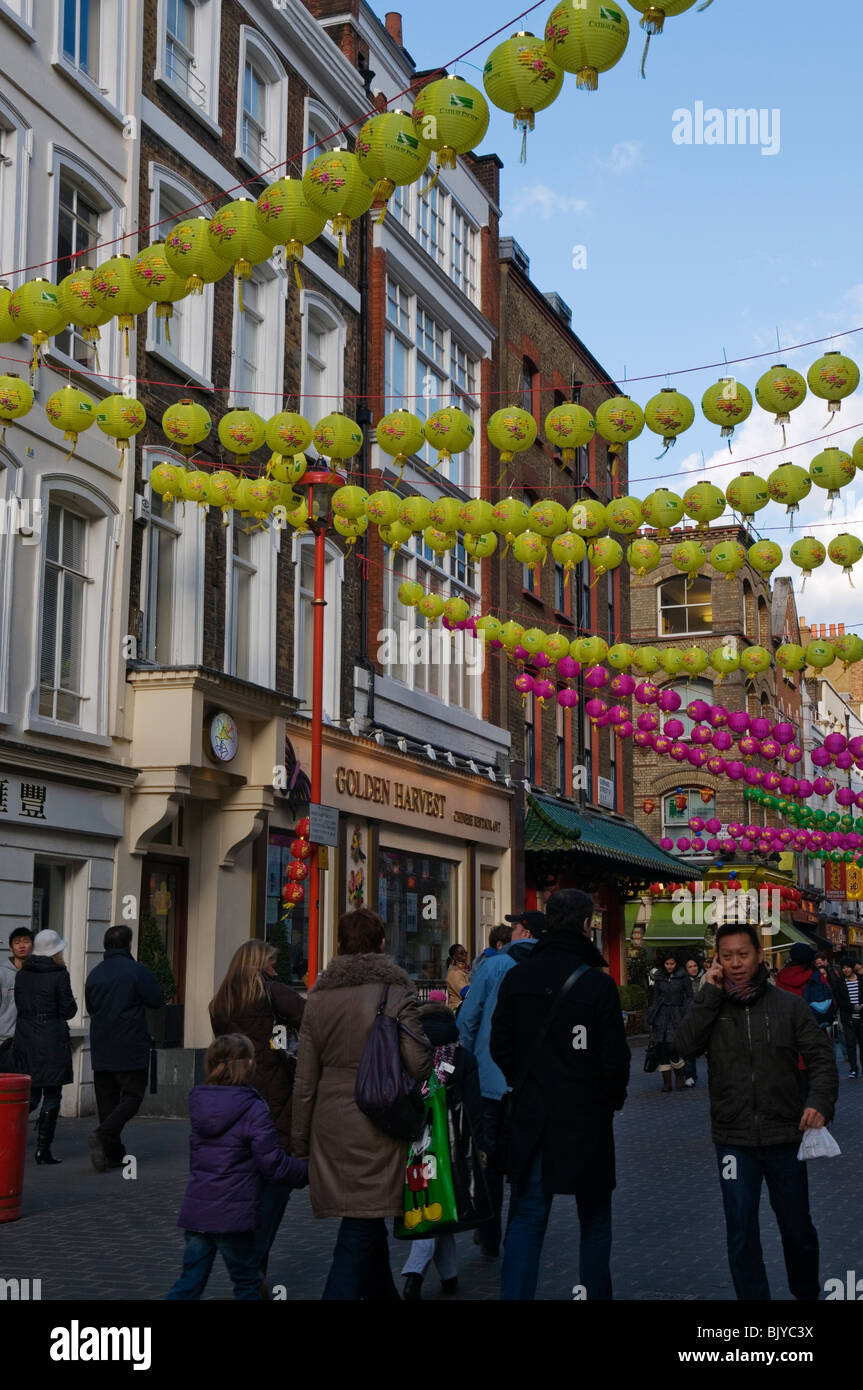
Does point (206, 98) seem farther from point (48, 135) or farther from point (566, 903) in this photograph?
point (566, 903)

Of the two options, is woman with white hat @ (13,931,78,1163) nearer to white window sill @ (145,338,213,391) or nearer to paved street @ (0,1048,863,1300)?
paved street @ (0,1048,863,1300)

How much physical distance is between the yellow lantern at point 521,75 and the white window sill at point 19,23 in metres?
10.2

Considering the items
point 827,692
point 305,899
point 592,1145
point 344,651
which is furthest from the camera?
point 827,692

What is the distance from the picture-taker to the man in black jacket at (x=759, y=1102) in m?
6.50

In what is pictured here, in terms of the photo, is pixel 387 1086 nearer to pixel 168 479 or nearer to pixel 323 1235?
pixel 323 1235

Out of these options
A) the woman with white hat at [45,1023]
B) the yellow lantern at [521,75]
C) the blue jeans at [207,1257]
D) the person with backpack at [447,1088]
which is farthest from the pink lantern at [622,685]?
the blue jeans at [207,1257]

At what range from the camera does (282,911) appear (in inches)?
834

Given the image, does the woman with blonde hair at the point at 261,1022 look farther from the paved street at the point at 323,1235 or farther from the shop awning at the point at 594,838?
the shop awning at the point at 594,838

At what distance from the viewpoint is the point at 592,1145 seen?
6.37 metres

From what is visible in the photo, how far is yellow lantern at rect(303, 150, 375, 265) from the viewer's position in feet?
27.6

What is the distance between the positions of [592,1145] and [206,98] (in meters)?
17.5

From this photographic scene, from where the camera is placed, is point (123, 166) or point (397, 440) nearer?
point (397, 440)

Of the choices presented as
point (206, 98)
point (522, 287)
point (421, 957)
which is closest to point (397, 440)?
point (206, 98)
